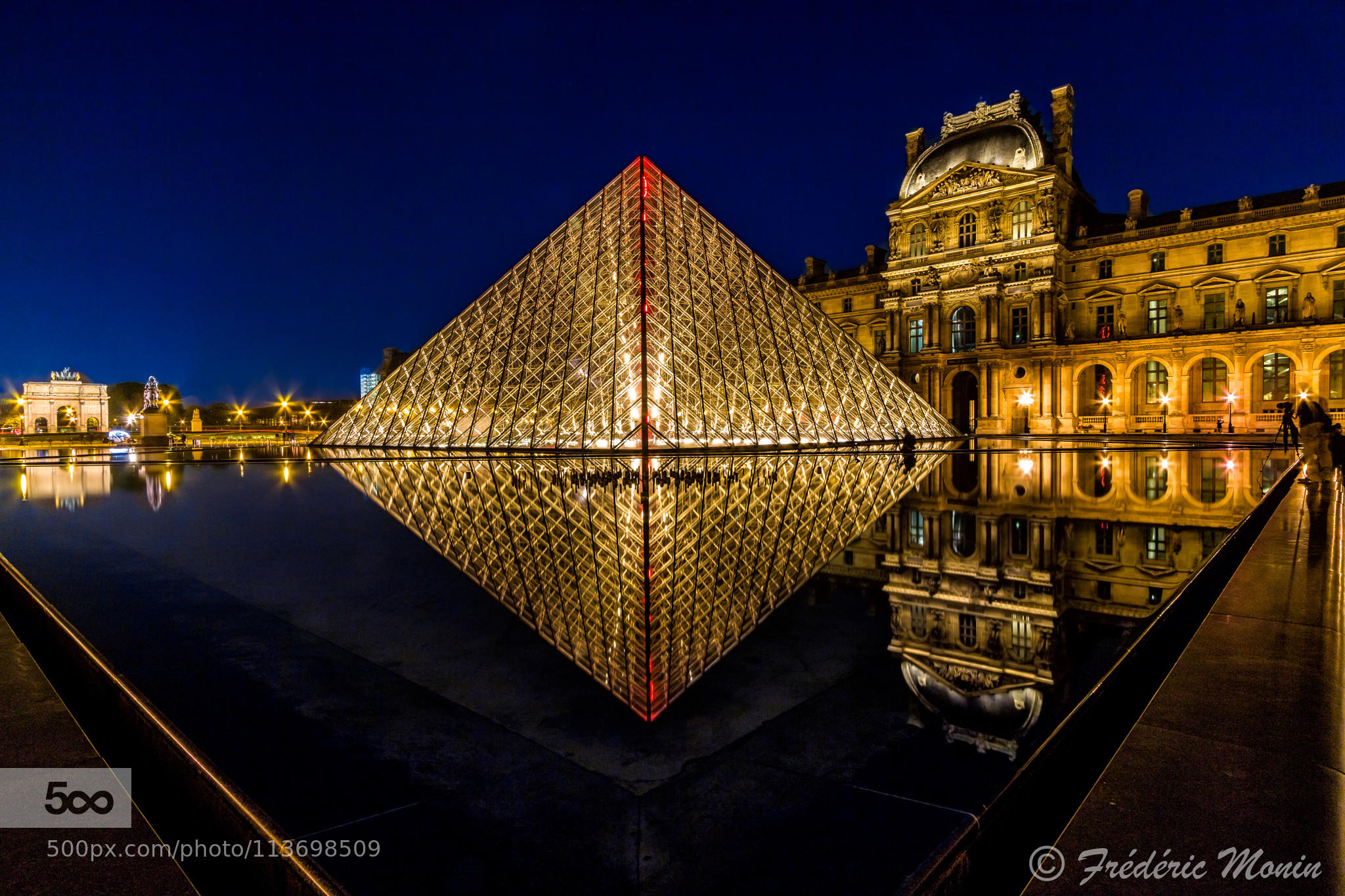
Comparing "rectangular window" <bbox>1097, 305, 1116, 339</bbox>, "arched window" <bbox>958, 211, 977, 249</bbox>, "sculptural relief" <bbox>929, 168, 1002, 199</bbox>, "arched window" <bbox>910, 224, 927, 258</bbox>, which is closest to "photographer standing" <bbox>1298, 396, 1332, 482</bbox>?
"rectangular window" <bbox>1097, 305, 1116, 339</bbox>

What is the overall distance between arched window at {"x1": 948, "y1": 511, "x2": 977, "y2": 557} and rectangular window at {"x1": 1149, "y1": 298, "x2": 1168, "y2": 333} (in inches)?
1252

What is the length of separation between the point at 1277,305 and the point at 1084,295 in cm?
743

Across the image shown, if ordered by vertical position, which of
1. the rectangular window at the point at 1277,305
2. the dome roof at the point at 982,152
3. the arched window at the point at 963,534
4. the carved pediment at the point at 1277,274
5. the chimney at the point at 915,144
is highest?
the chimney at the point at 915,144

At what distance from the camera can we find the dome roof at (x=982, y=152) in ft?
110

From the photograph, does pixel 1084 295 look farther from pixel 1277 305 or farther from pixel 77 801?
pixel 77 801

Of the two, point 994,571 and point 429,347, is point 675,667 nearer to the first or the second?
point 994,571

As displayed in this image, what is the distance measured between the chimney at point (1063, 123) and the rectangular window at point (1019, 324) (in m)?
7.52

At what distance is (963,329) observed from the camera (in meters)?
36.4

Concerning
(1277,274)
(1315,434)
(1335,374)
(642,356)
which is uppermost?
(1277,274)

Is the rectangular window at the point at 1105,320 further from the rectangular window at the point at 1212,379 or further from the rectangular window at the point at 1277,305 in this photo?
the rectangular window at the point at 1277,305

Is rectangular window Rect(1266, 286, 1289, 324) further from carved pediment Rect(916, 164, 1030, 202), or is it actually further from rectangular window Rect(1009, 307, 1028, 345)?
carved pediment Rect(916, 164, 1030, 202)

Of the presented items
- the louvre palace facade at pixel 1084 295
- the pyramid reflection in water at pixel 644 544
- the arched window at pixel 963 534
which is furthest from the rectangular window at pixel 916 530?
the louvre palace facade at pixel 1084 295

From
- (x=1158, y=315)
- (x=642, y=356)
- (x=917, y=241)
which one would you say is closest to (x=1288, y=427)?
(x=1158, y=315)

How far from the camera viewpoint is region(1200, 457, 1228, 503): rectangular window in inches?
349
